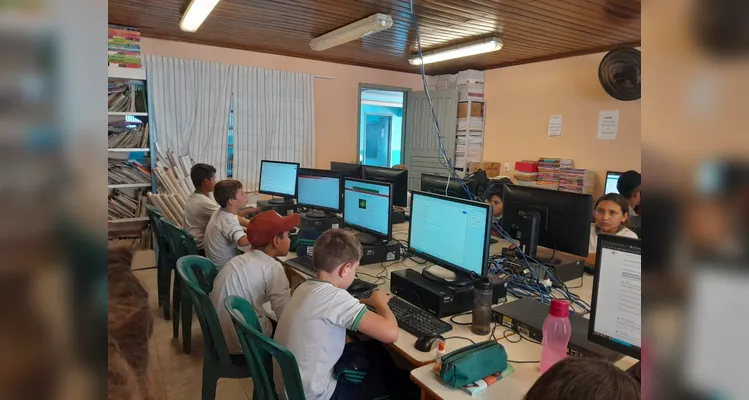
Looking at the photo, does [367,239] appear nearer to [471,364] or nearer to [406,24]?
[471,364]

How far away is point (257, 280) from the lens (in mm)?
2047

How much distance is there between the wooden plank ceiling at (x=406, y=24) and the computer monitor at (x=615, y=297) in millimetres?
2117

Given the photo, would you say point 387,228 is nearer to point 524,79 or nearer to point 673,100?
point 673,100

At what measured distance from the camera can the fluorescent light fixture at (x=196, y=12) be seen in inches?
131

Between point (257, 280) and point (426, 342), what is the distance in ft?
2.89

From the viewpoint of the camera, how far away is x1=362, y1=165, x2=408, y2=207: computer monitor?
3590 millimetres

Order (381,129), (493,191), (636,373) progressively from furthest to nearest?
(381,129) → (493,191) → (636,373)

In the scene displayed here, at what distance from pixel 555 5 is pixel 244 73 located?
10.9 ft

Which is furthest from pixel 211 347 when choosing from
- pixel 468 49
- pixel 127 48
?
pixel 468 49

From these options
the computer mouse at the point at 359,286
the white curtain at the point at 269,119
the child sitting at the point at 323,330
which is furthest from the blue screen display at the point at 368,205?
the white curtain at the point at 269,119

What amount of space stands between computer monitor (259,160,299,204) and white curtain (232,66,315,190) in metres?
0.81

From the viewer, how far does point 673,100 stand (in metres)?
0.26

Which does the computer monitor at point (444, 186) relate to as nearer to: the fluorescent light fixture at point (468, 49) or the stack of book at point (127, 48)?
the fluorescent light fixture at point (468, 49)

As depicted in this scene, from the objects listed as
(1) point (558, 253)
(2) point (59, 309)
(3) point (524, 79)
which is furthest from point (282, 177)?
(2) point (59, 309)
